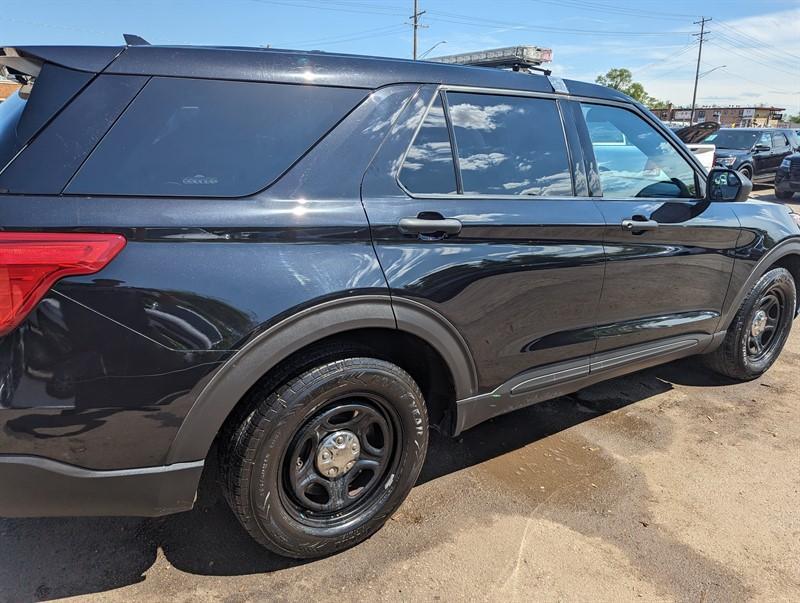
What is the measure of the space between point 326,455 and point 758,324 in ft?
11.0

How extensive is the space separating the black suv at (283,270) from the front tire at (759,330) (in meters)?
1.39

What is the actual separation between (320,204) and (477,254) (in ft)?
2.31

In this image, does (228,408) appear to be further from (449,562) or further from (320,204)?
(449,562)

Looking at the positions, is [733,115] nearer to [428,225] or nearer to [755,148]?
[755,148]

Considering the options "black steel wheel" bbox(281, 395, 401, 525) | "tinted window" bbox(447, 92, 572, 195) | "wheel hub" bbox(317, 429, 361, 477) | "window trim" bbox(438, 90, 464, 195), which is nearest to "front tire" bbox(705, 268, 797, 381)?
"tinted window" bbox(447, 92, 572, 195)

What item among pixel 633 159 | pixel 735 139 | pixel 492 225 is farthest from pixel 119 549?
pixel 735 139

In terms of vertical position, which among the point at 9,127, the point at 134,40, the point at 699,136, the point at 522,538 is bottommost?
the point at 522,538

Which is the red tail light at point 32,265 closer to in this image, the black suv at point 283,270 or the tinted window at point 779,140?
the black suv at point 283,270

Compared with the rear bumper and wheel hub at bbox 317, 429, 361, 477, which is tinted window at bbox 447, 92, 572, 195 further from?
the rear bumper

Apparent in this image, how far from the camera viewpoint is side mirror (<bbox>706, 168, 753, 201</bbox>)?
347cm

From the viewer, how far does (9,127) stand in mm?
1853

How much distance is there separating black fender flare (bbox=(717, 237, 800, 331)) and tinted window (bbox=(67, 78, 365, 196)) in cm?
286

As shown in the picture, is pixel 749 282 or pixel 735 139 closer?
pixel 749 282

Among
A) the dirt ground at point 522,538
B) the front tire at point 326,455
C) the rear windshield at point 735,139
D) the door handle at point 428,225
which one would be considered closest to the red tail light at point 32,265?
the front tire at point 326,455
